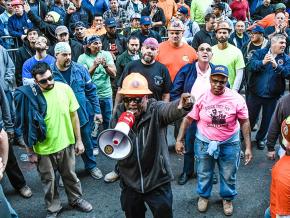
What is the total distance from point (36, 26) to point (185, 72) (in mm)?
4573

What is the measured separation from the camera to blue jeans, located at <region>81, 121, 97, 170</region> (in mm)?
5520

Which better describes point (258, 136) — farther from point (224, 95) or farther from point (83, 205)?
point (83, 205)

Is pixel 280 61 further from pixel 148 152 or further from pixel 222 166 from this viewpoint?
pixel 148 152

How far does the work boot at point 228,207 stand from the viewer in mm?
4801

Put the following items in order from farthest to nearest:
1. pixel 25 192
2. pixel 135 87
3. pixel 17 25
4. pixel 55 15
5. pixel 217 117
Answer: pixel 55 15, pixel 17 25, pixel 25 192, pixel 217 117, pixel 135 87

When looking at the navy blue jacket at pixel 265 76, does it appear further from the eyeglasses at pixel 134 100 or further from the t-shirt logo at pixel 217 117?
the eyeglasses at pixel 134 100

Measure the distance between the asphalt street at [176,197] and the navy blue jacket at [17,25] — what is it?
11.5ft

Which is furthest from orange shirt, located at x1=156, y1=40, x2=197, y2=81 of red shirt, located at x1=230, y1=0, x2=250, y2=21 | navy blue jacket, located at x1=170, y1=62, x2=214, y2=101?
red shirt, located at x1=230, y1=0, x2=250, y2=21

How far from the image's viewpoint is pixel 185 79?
5.19 m

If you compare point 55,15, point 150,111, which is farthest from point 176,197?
point 55,15

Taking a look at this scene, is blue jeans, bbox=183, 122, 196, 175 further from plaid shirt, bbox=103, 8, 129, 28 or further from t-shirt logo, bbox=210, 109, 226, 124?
plaid shirt, bbox=103, 8, 129, 28

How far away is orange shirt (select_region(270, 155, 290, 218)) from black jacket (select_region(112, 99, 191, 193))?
39.7 inches

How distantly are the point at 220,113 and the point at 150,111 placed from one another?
48.1 inches

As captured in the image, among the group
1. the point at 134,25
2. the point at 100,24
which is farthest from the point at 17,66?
the point at 134,25
